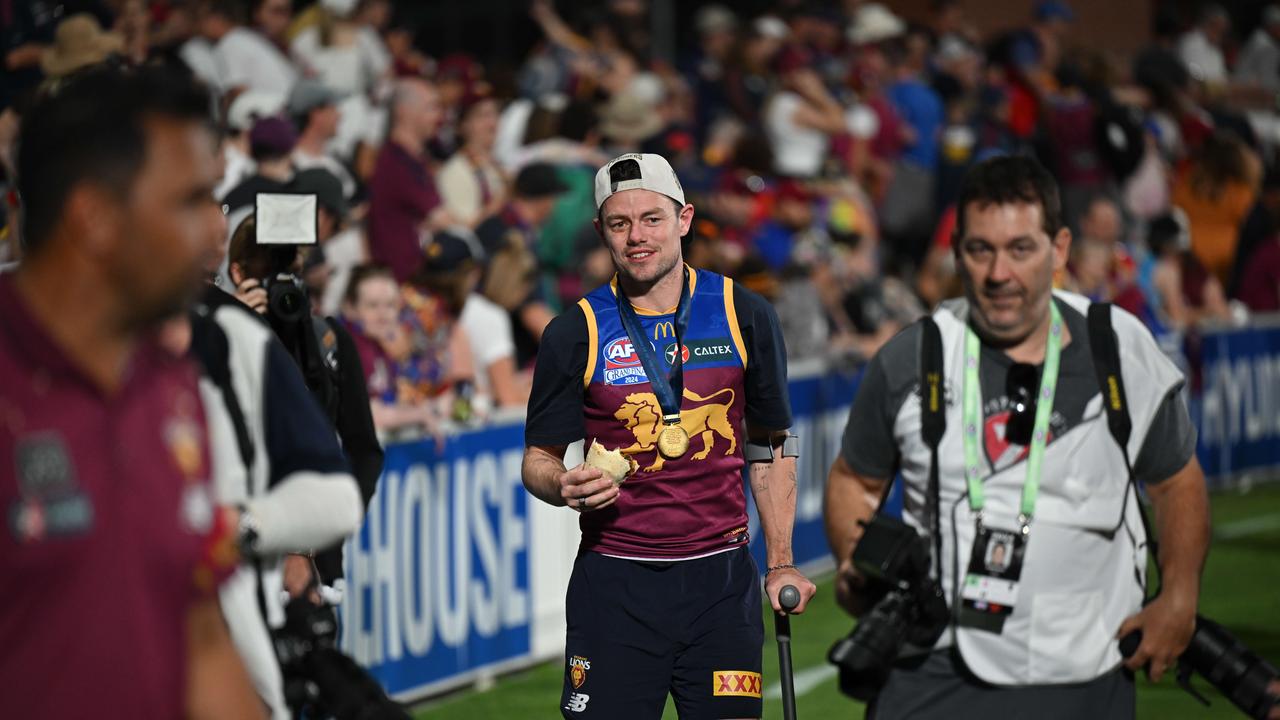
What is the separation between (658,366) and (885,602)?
1.45 metres

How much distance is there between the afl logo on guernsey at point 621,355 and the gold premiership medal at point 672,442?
8.8 inches

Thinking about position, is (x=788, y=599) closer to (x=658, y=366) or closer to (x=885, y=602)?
(x=658, y=366)

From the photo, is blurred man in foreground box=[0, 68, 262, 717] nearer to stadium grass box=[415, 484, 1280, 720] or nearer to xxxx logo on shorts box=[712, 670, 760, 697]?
xxxx logo on shorts box=[712, 670, 760, 697]

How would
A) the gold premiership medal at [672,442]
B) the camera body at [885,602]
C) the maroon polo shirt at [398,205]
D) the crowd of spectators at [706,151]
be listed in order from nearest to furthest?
1. the camera body at [885,602]
2. the gold premiership medal at [672,442]
3. the crowd of spectators at [706,151]
4. the maroon polo shirt at [398,205]

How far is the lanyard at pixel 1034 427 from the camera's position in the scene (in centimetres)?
475

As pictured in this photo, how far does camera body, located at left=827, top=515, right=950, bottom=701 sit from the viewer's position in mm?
4508

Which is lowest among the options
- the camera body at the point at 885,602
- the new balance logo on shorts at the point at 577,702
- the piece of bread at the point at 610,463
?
the new balance logo on shorts at the point at 577,702

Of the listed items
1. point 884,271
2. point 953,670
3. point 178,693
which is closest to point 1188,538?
point 953,670

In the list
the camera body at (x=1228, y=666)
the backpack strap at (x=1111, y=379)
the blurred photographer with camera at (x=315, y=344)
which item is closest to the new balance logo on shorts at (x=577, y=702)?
the blurred photographer with camera at (x=315, y=344)

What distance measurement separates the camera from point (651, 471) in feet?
19.2

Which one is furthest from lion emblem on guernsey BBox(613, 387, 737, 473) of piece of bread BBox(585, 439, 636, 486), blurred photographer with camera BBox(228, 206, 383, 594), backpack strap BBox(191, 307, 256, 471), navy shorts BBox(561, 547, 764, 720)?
backpack strap BBox(191, 307, 256, 471)

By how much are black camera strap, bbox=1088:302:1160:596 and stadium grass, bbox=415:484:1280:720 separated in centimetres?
386

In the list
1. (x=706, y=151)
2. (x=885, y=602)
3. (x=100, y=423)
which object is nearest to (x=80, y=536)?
(x=100, y=423)

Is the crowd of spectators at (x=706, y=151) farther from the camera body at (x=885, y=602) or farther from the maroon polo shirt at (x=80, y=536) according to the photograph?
the maroon polo shirt at (x=80, y=536)
